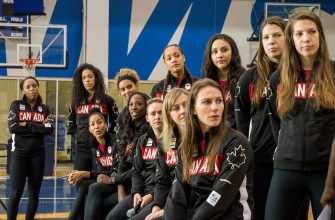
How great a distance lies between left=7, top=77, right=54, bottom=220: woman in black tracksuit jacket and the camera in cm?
639

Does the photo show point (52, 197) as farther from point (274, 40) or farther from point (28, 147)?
point (274, 40)

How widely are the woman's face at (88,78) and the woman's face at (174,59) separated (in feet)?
4.99

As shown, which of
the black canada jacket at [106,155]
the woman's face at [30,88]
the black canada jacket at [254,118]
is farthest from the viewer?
the woman's face at [30,88]

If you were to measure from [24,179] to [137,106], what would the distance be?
2051 millimetres

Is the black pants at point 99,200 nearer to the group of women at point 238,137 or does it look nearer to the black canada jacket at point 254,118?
the group of women at point 238,137

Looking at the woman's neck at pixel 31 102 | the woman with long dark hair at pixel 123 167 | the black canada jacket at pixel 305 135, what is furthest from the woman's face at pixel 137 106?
the black canada jacket at pixel 305 135

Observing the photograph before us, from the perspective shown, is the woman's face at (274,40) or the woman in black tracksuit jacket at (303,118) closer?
the woman in black tracksuit jacket at (303,118)

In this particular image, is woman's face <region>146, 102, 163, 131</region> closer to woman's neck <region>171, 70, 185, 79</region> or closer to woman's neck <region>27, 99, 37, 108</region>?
woman's neck <region>171, 70, 185, 79</region>

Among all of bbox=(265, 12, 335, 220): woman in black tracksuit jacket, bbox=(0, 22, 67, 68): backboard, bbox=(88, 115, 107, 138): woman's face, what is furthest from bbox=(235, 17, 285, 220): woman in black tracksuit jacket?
bbox=(0, 22, 67, 68): backboard

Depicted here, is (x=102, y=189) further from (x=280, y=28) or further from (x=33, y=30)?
(x=33, y=30)

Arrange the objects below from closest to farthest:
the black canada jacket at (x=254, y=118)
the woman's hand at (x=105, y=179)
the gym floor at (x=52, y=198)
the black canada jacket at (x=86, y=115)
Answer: the black canada jacket at (x=254, y=118)
the woman's hand at (x=105, y=179)
the black canada jacket at (x=86, y=115)
the gym floor at (x=52, y=198)

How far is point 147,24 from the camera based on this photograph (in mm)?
15117

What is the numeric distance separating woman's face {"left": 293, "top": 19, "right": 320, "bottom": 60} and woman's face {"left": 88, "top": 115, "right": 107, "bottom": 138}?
3122mm

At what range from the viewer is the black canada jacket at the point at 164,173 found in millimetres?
4215
